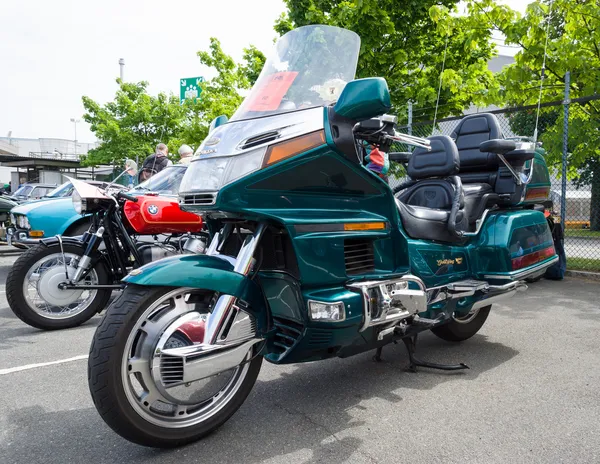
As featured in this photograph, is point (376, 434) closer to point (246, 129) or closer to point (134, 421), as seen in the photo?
point (134, 421)

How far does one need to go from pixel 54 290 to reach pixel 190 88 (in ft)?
54.9

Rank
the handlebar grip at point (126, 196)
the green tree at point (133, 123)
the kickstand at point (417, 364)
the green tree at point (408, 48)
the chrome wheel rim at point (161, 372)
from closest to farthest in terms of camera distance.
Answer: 1. the chrome wheel rim at point (161, 372)
2. the kickstand at point (417, 364)
3. the handlebar grip at point (126, 196)
4. the green tree at point (408, 48)
5. the green tree at point (133, 123)

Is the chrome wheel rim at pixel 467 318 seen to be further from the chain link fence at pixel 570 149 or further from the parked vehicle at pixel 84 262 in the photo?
the chain link fence at pixel 570 149

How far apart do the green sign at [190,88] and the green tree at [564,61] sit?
43.1ft

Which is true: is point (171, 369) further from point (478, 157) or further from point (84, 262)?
point (478, 157)

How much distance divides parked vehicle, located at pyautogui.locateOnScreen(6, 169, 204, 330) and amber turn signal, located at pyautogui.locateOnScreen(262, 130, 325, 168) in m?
2.05

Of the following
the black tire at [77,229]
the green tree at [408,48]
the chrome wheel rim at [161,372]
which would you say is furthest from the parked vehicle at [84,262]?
the green tree at [408,48]

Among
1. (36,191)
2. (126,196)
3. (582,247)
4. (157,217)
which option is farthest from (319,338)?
(36,191)

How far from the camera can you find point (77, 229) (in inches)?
250

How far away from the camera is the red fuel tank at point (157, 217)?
5117 millimetres

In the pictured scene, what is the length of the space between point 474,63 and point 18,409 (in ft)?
40.1

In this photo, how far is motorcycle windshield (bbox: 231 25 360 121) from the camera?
107 inches

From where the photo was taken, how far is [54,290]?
4.59 m

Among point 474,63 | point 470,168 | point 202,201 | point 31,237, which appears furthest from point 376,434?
point 474,63
